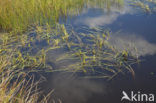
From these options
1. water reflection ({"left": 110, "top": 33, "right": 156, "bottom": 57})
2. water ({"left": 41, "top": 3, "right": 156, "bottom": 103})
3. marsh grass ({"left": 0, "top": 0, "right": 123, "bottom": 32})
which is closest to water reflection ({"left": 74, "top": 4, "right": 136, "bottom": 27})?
water ({"left": 41, "top": 3, "right": 156, "bottom": 103})

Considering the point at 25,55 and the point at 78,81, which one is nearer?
the point at 78,81

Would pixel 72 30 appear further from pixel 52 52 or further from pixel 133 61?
pixel 133 61

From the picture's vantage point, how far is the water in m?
2.58

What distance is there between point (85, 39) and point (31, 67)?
1467 mm

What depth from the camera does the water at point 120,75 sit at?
2.58 meters

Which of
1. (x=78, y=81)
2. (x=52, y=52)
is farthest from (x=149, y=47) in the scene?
(x=52, y=52)

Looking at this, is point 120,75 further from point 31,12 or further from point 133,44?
point 31,12

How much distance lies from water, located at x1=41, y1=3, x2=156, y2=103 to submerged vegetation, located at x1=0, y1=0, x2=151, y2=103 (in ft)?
0.52

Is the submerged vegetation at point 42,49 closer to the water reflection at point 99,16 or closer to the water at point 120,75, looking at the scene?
the water at point 120,75

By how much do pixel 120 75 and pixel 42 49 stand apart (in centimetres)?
171

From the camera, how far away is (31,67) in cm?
313

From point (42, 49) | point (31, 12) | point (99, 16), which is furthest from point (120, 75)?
point (31, 12)

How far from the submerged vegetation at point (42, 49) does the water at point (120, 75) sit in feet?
0.52

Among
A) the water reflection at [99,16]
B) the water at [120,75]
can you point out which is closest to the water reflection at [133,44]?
the water at [120,75]
